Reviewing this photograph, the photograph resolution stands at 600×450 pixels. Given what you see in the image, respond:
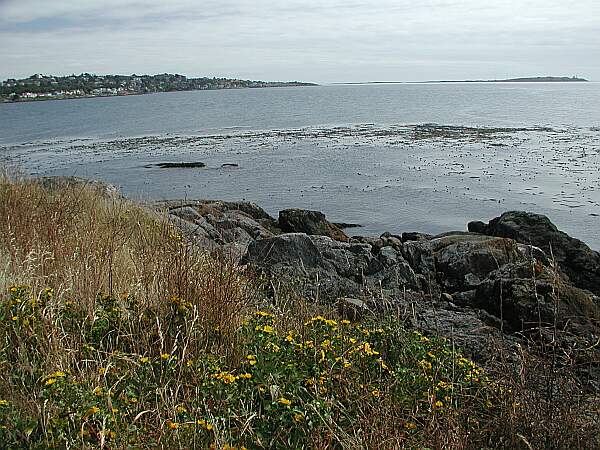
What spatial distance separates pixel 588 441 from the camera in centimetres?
424

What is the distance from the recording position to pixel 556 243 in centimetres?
1391

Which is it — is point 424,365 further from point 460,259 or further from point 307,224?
point 307,224

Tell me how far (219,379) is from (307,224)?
12.2 metres

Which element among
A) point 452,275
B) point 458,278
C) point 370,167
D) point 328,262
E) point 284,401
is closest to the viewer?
point 284,401

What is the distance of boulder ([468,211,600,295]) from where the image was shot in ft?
42.3

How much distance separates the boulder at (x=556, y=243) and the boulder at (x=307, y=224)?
3705 millimetres

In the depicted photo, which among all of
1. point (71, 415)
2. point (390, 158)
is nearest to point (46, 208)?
point (71, 415)

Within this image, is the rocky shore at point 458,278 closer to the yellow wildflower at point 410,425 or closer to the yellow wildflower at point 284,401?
the yellow wildflower at point 410,425

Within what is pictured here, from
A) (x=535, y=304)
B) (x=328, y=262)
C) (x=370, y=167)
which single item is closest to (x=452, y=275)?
(x=328, y=262)

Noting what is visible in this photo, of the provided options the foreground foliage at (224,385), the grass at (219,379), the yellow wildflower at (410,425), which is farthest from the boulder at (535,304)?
the yellow wildflower at (410,425)

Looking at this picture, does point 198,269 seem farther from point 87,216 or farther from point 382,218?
point 382,218

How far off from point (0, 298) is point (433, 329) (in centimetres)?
421

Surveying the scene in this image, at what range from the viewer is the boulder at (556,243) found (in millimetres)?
12883

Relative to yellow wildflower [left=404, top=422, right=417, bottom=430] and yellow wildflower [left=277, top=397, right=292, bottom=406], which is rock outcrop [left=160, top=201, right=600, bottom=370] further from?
yellow wildflower [left=277, top=397, right=292, bottom=406]
